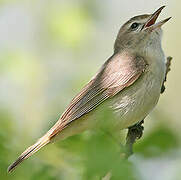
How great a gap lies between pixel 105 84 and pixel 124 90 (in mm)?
187

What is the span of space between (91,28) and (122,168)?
8.07ft

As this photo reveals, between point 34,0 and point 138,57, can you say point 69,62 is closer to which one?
point 34,0

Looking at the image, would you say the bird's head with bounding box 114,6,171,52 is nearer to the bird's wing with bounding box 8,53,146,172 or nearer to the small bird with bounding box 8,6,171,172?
the small bird with bounding box 8,6,171,172

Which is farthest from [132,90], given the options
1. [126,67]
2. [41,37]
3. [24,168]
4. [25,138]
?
[24,168]

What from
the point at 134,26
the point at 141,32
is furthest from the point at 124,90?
the point at 134,26

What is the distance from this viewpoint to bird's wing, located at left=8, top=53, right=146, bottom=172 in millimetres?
3627

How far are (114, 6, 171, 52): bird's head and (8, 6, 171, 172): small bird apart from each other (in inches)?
0.4

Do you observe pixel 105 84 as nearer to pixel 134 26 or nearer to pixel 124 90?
pixel 124 90

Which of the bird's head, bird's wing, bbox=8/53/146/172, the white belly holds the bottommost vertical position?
the white belly

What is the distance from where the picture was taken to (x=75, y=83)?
3.14 meters

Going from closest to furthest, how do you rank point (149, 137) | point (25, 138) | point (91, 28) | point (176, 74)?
point (149, 137) < point (25, 138) < point (91, 28) < point (176, 74)

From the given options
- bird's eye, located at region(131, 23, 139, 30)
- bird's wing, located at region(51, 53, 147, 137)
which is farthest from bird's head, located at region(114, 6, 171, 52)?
bird's wing, located at region(51, 53, 147, 137)

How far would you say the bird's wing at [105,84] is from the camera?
363 cm

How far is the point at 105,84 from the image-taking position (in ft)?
12.7
